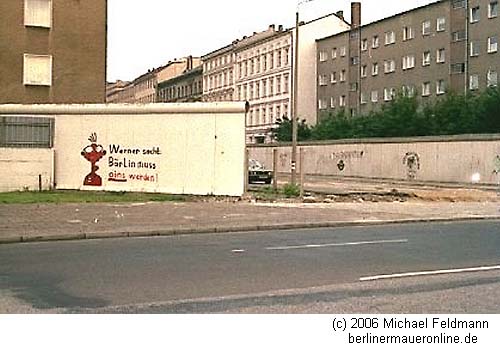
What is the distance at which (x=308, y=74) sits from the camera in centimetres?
8481

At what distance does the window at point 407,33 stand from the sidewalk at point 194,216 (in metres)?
44.4

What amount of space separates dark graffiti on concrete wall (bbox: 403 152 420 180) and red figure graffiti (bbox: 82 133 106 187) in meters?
24.0

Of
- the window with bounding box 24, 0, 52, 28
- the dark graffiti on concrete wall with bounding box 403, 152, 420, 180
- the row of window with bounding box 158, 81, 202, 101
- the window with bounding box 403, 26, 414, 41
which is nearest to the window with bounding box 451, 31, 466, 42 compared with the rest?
the window with bounding box 403, 26, 414, 41

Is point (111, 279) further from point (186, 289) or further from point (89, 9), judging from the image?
point (89, 9)

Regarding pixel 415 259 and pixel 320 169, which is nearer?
pixel 415 259

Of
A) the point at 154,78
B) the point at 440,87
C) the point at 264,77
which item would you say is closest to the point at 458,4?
the point at 440,87

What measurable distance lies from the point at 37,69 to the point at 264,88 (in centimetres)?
5266

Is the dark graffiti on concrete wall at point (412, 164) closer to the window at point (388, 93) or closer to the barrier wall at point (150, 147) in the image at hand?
the barrier wall at point (150, 147)

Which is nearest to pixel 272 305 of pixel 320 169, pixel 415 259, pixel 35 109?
pixel 415 259

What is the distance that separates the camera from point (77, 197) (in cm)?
2455

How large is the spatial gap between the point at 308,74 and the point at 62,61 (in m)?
49.9

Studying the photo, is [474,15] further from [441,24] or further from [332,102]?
[332,102]

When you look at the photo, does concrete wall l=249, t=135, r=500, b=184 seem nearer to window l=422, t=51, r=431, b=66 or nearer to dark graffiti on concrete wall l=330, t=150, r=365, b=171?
dark graffiti on concrete wall l=330, t=150, r=365, b=171

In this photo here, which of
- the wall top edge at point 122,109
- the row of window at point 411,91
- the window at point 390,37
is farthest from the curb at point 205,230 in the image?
the window at point 390,37
